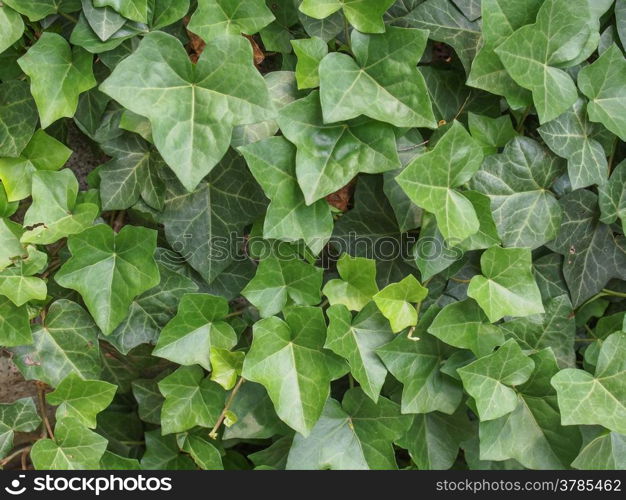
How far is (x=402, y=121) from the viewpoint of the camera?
97 centimetres

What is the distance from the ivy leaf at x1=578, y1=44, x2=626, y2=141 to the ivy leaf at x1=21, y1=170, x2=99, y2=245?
85cm

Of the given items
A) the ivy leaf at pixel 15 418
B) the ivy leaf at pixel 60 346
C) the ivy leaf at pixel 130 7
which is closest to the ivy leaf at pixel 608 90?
the ivy leaf at pixel 130 7

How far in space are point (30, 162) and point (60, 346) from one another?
1.10 ft

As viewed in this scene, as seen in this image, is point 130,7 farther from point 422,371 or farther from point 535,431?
point 535,431

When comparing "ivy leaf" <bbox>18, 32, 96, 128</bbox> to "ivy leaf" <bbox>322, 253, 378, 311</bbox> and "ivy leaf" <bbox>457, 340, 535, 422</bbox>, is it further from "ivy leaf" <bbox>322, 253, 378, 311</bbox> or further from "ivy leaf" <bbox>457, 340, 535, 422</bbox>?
"ivy leaf" <bbox>457, 340, 535, 422</bbox>

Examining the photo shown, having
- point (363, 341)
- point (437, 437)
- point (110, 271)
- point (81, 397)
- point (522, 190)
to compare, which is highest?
point (522, 190)

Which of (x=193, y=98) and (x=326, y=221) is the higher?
(x=193, y=98)

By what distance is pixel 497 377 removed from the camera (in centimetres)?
108

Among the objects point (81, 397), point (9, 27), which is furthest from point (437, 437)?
point (9, 27)

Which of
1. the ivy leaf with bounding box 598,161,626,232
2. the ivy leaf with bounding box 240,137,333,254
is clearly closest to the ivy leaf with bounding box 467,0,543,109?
the ivy leaf with bounding box 598,161,626,232

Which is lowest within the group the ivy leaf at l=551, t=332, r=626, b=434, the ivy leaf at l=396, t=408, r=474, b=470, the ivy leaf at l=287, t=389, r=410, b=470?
the ivy leaf at l=396, t=408, r=474, b=470

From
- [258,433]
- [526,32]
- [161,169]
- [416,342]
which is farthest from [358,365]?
[526,32]

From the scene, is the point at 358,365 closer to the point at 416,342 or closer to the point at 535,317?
the point at 416,342

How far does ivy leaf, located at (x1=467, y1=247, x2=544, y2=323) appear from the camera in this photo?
1036 millimetres
